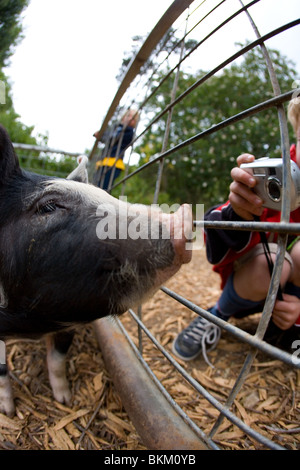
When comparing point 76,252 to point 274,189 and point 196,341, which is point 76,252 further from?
point 196,341

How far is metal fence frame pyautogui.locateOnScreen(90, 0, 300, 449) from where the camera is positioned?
0.71 metres

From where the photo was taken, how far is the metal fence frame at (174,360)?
0.71 metres

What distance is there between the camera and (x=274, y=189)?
0.91 m

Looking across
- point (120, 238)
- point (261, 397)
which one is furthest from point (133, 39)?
point (261, 397)

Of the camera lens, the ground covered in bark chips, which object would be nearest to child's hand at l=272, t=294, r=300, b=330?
the ground covered in bark chips

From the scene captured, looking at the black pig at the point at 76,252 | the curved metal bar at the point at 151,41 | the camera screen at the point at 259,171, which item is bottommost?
the black pig at the point at 76,252

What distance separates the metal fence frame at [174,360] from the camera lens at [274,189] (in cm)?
14

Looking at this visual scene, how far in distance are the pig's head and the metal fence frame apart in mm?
187

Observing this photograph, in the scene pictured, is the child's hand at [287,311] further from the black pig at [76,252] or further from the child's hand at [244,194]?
the black pig at [76,252]

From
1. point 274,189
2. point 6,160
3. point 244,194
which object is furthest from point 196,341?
point 6,160

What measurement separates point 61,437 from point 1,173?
114 centimetres

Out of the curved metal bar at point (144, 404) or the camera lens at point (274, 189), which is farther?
the curved metal bar at point (144, 404)

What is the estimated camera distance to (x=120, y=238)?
3.03 ft

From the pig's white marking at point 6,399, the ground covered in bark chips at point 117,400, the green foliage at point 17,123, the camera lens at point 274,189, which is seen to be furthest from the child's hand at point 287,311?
the green foliage at point 17,123
